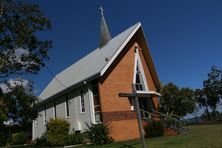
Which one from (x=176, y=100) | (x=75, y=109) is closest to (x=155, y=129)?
(x=75, y=109)

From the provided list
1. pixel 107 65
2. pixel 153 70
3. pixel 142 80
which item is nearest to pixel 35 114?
pixel 107 65

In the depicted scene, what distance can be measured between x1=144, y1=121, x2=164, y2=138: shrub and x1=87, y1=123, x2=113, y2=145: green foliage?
3998mm

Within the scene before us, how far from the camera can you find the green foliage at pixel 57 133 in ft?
81.7

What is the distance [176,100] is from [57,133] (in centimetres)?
1353

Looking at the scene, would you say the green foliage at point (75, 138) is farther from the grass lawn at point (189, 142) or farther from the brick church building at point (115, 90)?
the grass lawn at point (189, 142)

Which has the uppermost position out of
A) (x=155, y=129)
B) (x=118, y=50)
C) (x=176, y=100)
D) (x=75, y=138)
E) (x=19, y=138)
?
(x=118, y=50)

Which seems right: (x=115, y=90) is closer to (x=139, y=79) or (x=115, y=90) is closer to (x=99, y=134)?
(x=139, y=79)

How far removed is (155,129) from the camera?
2425 cm

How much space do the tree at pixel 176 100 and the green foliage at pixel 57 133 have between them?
10426 millimetres

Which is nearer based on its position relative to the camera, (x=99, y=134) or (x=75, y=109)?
(x=99, y=134)

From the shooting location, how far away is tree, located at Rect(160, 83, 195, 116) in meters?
31.1

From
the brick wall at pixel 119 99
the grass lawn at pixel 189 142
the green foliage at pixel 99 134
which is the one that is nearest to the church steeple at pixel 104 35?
the brick wall at pixel 119 99

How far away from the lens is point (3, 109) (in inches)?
915

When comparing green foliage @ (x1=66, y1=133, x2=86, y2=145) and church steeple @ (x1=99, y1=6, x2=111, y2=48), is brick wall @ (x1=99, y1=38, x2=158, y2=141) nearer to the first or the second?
green foliage @ (x1=66, y1=133, x2=86, y2=145)
